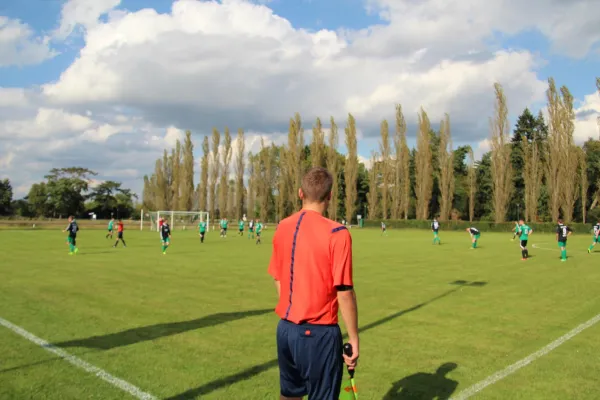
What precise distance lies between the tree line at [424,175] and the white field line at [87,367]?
60.9 meters

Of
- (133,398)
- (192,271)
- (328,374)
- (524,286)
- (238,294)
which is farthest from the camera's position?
(192,271)

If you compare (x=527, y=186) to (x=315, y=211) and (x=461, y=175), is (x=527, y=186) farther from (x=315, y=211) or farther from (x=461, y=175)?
(x=315, y=211)

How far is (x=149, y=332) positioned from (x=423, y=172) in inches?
2580

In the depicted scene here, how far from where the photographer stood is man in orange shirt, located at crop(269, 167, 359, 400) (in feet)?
9.18

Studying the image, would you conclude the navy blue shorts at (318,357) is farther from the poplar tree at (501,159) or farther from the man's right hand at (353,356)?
the poplar tree at (501,159)

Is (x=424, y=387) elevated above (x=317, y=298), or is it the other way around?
(x=317, y=298)

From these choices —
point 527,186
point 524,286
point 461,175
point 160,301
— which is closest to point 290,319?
point 160,301

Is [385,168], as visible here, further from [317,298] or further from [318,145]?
[317,298]

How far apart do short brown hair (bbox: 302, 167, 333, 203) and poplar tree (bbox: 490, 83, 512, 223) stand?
63.5 meters

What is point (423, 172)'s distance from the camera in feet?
227

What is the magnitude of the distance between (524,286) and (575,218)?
62467 mm

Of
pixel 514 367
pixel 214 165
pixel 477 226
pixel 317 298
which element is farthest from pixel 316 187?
pixel 214 165

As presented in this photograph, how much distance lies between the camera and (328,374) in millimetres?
2822

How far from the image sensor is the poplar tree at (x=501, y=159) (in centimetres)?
6109
